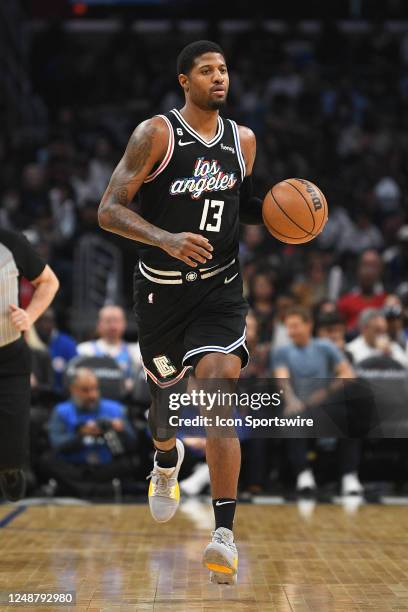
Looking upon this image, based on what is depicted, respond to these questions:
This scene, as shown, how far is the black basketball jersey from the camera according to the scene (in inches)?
208

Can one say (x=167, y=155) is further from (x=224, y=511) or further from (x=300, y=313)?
(x=300, y=313)

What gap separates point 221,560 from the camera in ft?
15.7

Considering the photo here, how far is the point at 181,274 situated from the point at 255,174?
1068cm

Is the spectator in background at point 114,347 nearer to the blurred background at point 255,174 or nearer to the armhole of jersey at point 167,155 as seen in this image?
the blurred background at point 255,174

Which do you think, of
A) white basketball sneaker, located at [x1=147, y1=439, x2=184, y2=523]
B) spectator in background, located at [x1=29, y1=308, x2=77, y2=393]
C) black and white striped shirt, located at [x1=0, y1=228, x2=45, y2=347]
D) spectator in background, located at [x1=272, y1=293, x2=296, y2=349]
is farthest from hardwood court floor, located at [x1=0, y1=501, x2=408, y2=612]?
spectator in background, located at [x1=272, y1=293, x2=296, y2=349]

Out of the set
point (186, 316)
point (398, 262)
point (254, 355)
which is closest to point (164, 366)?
point (186, 316)

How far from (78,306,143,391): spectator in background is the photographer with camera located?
0.61 m

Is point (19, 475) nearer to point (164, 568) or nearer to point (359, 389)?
point (164, 568)

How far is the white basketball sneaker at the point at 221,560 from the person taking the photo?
4781 mm

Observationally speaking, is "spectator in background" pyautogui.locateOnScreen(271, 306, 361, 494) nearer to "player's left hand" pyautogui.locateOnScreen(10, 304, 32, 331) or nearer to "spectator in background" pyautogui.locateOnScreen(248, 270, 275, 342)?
"spectator in background" pyautogui.locateOnScreen(248, 270, 275, 342)

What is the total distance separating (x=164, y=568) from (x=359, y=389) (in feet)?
4.88

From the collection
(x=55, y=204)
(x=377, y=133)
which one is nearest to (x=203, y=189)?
(x=55, y=204)

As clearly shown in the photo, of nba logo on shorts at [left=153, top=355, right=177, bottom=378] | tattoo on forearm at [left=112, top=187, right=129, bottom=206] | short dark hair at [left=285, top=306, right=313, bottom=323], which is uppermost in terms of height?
tattoo on forearm at [left=112, top=187, right=129, bottom=206]

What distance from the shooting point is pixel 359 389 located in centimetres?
569
